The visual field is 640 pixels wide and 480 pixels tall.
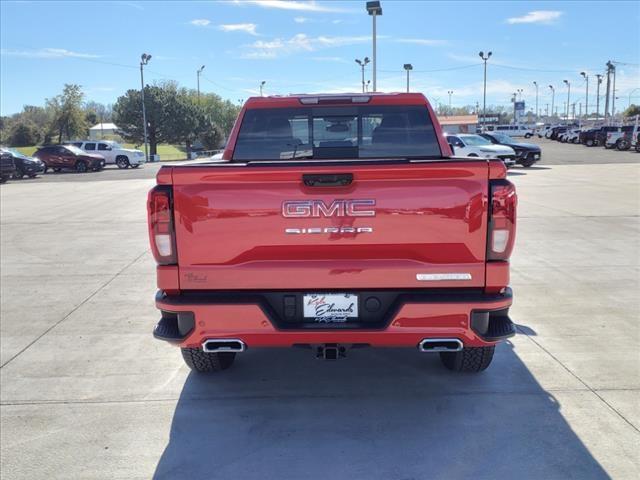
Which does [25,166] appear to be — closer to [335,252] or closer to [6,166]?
[6,166]

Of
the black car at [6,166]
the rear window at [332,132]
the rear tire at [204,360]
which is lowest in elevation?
the rear tire at [204,360]

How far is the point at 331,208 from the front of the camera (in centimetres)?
341

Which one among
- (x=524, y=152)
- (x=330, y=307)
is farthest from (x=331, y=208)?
(x=524, y=152)

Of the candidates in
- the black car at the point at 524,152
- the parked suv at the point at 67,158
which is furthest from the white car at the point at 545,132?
the parked suv at the point at 67,158

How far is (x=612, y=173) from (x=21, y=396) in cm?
2500

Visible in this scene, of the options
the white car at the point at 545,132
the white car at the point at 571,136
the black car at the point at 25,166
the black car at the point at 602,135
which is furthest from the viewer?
the white car at the point at 545,132

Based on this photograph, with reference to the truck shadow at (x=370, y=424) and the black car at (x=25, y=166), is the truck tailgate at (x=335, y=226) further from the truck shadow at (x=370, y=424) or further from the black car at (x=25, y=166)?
the black car at (x=25, y=166)

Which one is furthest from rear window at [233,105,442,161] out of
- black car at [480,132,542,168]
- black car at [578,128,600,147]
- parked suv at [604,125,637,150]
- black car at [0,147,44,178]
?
black car at [578,128,600,147]

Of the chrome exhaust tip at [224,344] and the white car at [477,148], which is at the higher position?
the white car at [477,148]

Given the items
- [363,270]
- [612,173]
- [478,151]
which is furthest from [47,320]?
[612,173]

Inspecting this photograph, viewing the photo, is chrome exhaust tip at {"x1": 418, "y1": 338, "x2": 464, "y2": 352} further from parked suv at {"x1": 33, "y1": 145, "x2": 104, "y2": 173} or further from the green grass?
the green grass

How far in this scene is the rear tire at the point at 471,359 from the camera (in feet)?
14.4

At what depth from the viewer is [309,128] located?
5125mm

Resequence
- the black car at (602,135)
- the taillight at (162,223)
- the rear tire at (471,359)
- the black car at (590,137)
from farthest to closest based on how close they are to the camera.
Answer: the black car at (590,137) → the black car at (602,135) → the rear tire at (471,359) → the taillight at (162,223)
